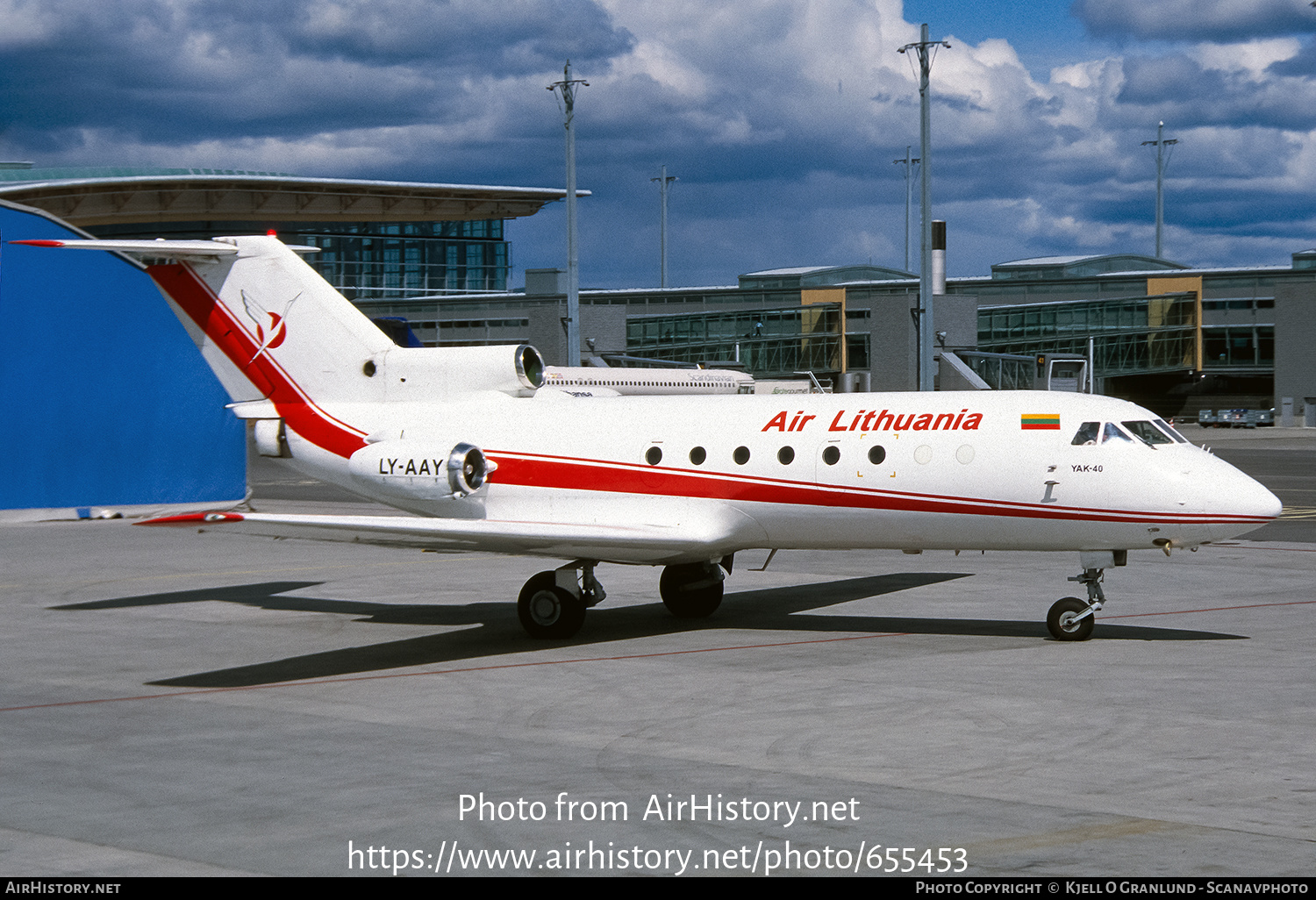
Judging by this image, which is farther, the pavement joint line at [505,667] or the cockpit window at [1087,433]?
the cockpit window at [1087,433]

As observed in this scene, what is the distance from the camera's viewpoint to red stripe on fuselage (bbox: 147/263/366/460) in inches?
844

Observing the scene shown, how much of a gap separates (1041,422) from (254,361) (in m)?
11.9

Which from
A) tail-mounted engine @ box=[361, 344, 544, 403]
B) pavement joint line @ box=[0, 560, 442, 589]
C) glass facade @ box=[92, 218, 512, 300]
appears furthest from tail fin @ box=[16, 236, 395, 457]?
glass facade @ box=[92, 218, 512, 300]

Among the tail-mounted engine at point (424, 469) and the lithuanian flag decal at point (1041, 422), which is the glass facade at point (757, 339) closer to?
the tail-mounted engine at point (424, 469)

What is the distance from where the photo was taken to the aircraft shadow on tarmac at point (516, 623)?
675 inches

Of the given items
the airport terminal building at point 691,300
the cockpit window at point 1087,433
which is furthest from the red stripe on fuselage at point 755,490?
the airport terminal building at point 691,300

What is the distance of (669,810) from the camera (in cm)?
1010

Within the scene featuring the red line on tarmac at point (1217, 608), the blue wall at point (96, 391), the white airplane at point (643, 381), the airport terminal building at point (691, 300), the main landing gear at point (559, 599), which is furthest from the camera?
the airport terminal building at point (691, 300)

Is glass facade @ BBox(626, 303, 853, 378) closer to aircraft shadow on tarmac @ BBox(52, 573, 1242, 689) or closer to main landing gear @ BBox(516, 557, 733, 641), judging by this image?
aircraft shadow on tarmac @ BBox(52, 573, 1242, 689)

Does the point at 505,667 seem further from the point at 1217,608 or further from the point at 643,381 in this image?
the point at 643,381

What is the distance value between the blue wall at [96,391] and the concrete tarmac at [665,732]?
1371 centimetres

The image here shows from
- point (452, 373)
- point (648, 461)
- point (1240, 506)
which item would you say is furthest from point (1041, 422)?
point (452, 373)

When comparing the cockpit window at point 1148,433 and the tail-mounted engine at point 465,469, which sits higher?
the cockpit window at point 1148,433
